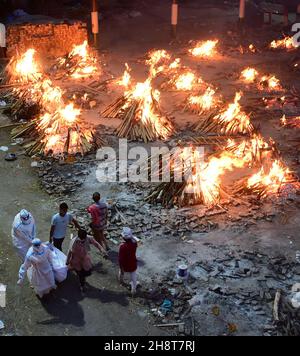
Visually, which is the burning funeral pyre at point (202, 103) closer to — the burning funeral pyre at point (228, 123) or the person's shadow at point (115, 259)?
the burning funeral pyre at point (228, 123)

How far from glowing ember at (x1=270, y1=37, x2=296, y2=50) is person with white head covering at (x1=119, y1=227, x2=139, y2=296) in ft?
69.3

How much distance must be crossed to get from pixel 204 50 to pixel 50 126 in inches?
509

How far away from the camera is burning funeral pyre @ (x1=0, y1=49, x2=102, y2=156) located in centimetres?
1505

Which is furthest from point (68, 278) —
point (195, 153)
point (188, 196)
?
point (195, 153)

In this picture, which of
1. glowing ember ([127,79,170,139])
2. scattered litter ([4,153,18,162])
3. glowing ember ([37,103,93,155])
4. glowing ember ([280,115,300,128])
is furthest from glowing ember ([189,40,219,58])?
A: scattered litter ([4,153,18,162])

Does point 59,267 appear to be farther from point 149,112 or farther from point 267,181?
point 149,112

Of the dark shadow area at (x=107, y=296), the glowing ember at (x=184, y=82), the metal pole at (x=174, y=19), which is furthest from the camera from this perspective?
the metal pole at (x=174, y=19)

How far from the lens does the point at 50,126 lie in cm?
1577

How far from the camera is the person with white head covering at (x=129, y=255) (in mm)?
9102

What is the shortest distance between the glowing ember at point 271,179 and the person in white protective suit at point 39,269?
627cm

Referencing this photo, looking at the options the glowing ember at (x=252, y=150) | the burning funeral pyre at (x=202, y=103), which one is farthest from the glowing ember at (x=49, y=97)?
the glowing ember at (x=252, y=150)

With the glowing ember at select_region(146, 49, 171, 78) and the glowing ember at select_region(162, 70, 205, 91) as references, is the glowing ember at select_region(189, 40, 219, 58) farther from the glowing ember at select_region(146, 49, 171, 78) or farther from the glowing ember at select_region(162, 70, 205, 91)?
the glowing ember at select_region(162, 70, 205, 91)

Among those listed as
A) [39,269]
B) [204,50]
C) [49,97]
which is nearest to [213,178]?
[39,269]
